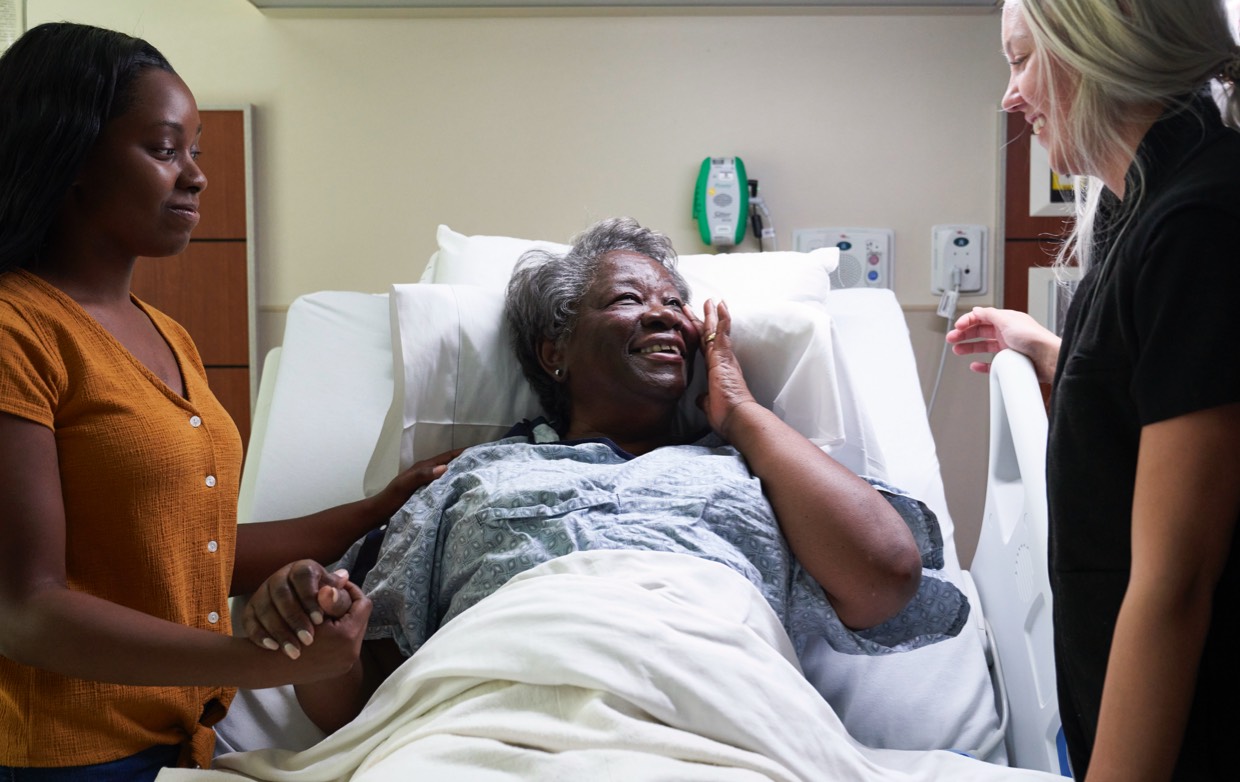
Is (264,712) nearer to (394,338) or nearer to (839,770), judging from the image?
(394,338)

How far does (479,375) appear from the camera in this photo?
1.88 meters

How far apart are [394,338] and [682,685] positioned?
3.12 feet

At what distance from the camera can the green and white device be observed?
8.25ft

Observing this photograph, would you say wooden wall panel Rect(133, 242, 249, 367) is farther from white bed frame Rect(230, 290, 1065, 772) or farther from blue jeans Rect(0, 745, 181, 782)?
blue jeans Rect(0, 745, 181, 782)

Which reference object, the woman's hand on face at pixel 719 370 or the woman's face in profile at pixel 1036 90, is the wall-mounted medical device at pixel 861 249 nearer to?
the woman's hand on face at pixel 719 370

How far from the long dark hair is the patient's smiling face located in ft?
2.73

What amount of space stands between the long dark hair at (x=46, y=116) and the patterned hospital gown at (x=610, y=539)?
2.10 ft

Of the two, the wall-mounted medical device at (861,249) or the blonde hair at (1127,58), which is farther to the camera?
the wall-mounted medical device at (861,249)

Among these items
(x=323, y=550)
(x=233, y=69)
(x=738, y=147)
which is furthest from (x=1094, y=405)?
(x=233, y=69)

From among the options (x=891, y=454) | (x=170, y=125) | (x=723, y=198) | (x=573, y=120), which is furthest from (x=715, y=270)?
(x=170, y=125)

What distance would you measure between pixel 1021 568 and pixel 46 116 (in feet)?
4.71

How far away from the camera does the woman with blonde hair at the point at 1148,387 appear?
→ 80cm

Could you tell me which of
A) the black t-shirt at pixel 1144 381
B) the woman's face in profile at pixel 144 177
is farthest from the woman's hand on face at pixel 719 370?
the woman's face in profile at pixel 144 177

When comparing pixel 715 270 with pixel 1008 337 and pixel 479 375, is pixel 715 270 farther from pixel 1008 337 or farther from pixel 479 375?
pixel 1008 337
